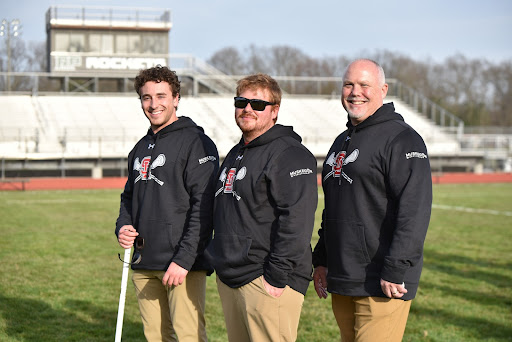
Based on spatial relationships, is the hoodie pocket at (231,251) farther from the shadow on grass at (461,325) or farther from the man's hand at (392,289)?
the shadow on grass at (461,325)

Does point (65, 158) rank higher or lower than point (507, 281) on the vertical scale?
lower

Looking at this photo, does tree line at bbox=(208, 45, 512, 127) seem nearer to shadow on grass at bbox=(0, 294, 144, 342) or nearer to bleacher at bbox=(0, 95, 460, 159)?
bleacher at bbox=(0, 95, 460, 159)

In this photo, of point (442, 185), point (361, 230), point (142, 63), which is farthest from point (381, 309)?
point (142, 63)

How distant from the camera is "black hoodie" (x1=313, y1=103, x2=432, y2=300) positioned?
3320 mm

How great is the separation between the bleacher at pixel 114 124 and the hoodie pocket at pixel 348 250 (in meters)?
26.5

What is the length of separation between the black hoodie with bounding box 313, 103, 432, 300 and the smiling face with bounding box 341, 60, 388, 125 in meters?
0.05

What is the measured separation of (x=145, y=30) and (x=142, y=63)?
2239mm

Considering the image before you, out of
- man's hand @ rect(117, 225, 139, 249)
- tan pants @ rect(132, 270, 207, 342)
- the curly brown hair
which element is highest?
the curly brown hair

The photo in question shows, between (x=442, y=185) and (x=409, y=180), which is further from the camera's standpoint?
(x=442, y=185)

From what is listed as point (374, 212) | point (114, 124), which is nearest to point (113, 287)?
point (374, 212)

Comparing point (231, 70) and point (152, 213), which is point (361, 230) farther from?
point (231, 70)

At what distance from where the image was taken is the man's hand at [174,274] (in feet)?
12.9

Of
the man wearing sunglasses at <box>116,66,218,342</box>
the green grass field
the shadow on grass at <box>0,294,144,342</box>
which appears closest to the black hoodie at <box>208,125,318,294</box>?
the man wearing sunglasses at <box>116,66,218,342</box>

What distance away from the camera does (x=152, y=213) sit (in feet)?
13.5
